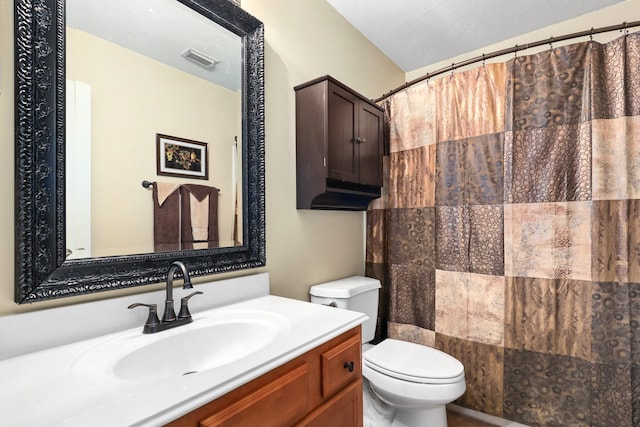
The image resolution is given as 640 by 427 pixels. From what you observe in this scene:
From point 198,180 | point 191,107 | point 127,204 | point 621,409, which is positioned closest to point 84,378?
point 127,204

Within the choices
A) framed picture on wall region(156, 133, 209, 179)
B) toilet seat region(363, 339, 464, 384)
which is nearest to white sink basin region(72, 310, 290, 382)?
framed picture on wall region(156, 133, 209, 179)

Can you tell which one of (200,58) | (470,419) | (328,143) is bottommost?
(470,419)

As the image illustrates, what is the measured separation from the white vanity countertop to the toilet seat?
753 mm

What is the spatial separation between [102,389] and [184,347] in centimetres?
36

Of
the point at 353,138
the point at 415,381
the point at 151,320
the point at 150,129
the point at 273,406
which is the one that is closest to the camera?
the point at 273,406

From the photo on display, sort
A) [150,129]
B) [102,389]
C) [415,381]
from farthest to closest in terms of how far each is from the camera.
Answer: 1. [415,381]
2. [150,129]
3. [102,389]

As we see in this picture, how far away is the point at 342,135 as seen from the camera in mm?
1691

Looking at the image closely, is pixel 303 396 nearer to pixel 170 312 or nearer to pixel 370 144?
pixel 170 312

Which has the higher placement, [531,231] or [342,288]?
[531,231]

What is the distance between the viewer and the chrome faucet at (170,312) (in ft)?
3.20

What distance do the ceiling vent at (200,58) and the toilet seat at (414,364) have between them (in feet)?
5.17

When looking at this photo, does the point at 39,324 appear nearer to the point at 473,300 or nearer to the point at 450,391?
the point at 450,391

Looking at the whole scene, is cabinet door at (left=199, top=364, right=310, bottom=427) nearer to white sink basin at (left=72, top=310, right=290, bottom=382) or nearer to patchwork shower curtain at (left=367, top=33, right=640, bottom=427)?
white sink basin at (left=72, top=310, right=290, bottom=382)

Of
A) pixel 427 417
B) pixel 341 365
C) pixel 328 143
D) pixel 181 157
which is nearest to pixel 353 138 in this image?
pixel 328 143
